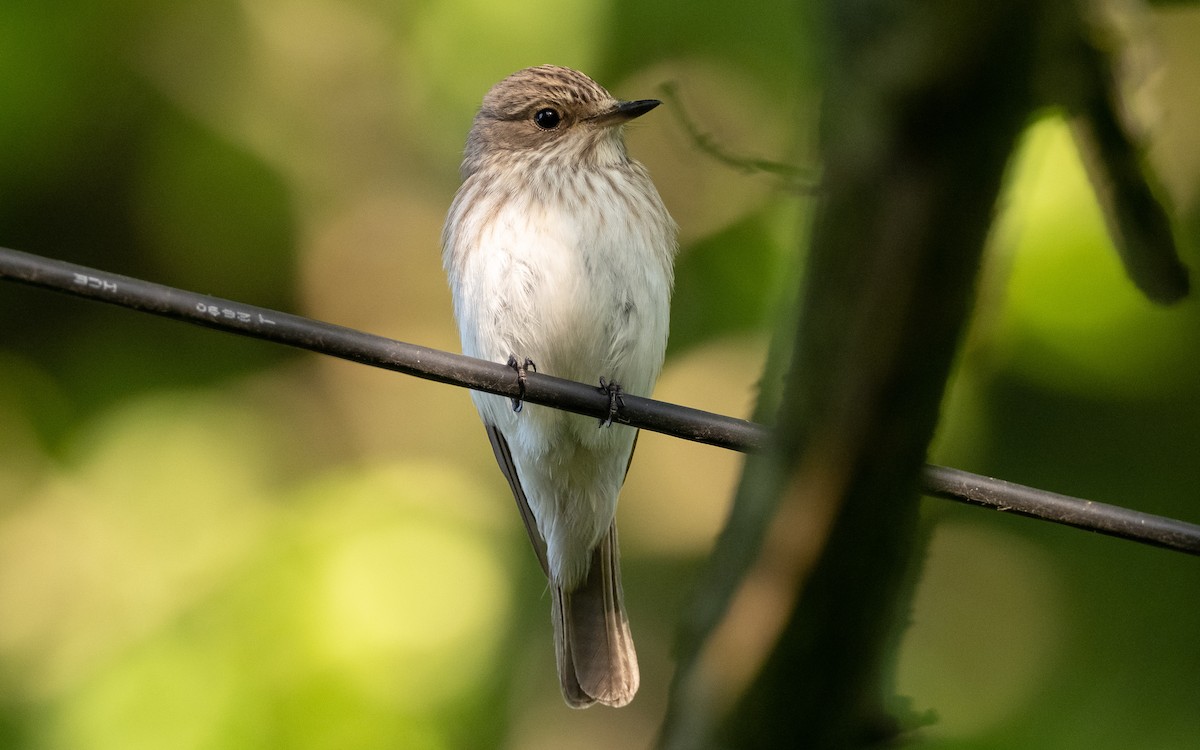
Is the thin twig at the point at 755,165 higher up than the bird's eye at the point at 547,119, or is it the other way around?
the thin twig at the point at 755,165

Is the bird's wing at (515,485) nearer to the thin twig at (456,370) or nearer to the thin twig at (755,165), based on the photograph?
the thin twig at (456,370)

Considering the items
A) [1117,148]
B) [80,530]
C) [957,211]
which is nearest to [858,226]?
[957,211]

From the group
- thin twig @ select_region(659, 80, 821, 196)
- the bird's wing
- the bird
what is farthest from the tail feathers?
thin twig @ select_region(659, 80, 821, 196)

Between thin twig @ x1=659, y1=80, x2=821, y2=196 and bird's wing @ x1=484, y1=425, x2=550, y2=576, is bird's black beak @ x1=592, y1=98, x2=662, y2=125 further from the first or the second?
thin twig @ x1=659, y1=80, x2=821, y2=196

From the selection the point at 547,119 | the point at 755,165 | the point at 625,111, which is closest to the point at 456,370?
the point at 755,165

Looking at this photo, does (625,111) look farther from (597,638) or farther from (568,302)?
(597,638)

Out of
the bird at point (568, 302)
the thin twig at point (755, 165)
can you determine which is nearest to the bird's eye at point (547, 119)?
the bird at point (568, 302)

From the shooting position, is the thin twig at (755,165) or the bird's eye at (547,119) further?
the bird's eye at (547,119)
